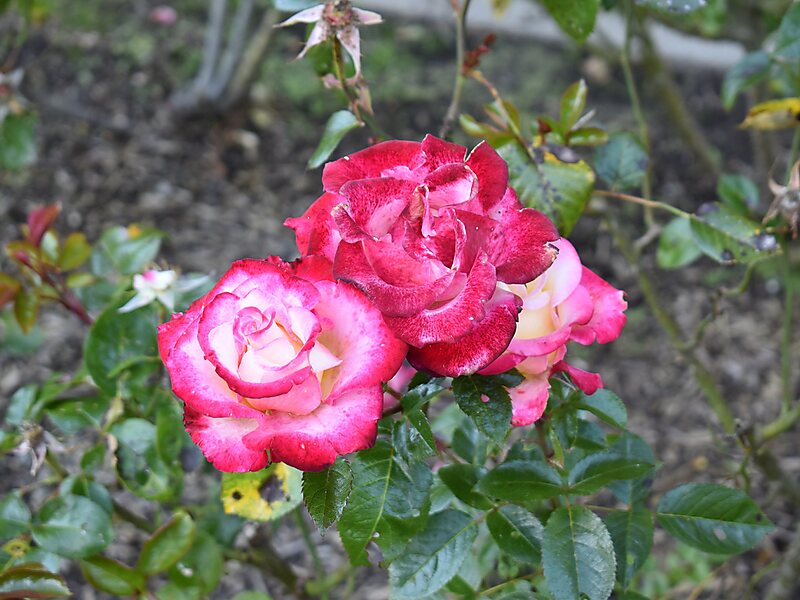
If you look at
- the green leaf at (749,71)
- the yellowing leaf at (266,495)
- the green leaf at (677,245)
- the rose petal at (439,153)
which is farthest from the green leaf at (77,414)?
the green leaf at (749,71)

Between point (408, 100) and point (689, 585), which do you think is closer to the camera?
point (689, 585)

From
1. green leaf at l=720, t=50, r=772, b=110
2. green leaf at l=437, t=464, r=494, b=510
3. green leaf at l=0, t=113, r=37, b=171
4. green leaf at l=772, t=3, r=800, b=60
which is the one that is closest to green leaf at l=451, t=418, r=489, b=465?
green leaf at l=437, t=464, r=494, b=510

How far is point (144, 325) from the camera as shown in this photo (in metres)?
1.04

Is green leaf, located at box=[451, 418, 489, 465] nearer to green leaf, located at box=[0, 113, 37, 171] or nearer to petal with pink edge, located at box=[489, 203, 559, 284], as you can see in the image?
petal with pink edge, located at box=[489, 203, 559, 284]

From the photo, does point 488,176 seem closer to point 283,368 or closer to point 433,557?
point 283,368

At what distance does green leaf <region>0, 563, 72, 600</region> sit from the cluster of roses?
34cm

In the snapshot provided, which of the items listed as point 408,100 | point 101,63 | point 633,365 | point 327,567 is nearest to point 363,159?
point 327,567

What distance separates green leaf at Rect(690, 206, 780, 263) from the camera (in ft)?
3.24

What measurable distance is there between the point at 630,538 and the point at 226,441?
44cm

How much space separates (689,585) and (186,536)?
106 cm

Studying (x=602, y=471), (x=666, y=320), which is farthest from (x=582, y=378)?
(x=666, y=320)

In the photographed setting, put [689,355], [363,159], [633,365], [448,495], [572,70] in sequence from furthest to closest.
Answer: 1. [572,70]
2. [633,365]
3. [689,355]
4. [448,495]
5. [363,159]

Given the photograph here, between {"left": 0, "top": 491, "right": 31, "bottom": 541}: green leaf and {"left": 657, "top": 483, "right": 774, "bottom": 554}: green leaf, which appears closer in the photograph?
{"left": 657, "top": 483, "right": 774, "bottom": 554}: green leaf

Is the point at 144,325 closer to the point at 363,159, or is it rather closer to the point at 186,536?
the point at 186,536
